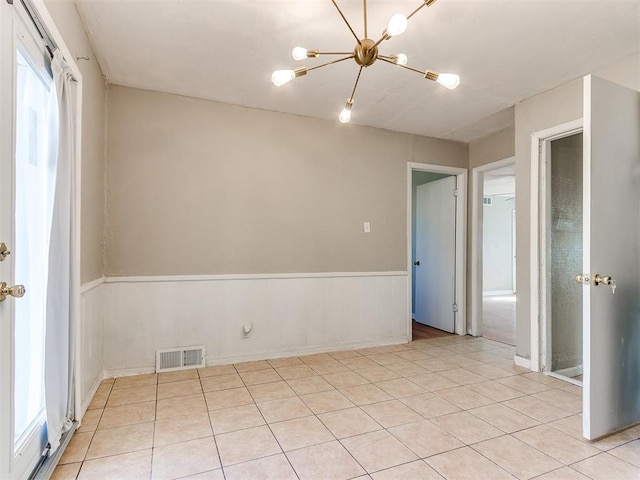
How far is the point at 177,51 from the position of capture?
2.46 metres

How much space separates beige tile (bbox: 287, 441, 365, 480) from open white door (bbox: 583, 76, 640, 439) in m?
1.36

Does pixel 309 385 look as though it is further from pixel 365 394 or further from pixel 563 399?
pixel 563 399

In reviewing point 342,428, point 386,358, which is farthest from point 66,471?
point 386,358

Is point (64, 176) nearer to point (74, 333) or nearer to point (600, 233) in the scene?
point (74, 333)

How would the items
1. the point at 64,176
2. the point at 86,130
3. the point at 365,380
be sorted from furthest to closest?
the point at 365,380
the point at 86,130
the point at 64,176

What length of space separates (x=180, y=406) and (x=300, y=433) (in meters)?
0.89

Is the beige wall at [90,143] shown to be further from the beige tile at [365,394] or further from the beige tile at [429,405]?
the beige tile at [429,405]

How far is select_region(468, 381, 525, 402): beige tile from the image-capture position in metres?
2.55

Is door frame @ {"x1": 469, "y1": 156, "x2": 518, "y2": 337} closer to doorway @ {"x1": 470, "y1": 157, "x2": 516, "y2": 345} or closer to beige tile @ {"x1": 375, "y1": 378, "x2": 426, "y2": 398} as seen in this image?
doorway @ {"x1": 470, "y1": 157, "x2": 516, "y2": 345}

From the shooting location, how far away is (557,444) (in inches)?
76.2

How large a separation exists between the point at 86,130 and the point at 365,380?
2.73 metres

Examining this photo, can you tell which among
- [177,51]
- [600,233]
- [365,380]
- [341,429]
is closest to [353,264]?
[365,380]

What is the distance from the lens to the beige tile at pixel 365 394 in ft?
8.14

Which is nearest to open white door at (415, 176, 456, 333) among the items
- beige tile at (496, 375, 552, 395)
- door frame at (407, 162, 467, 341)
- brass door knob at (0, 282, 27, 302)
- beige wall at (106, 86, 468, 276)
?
door frame at (407, 162, 467, 341)
